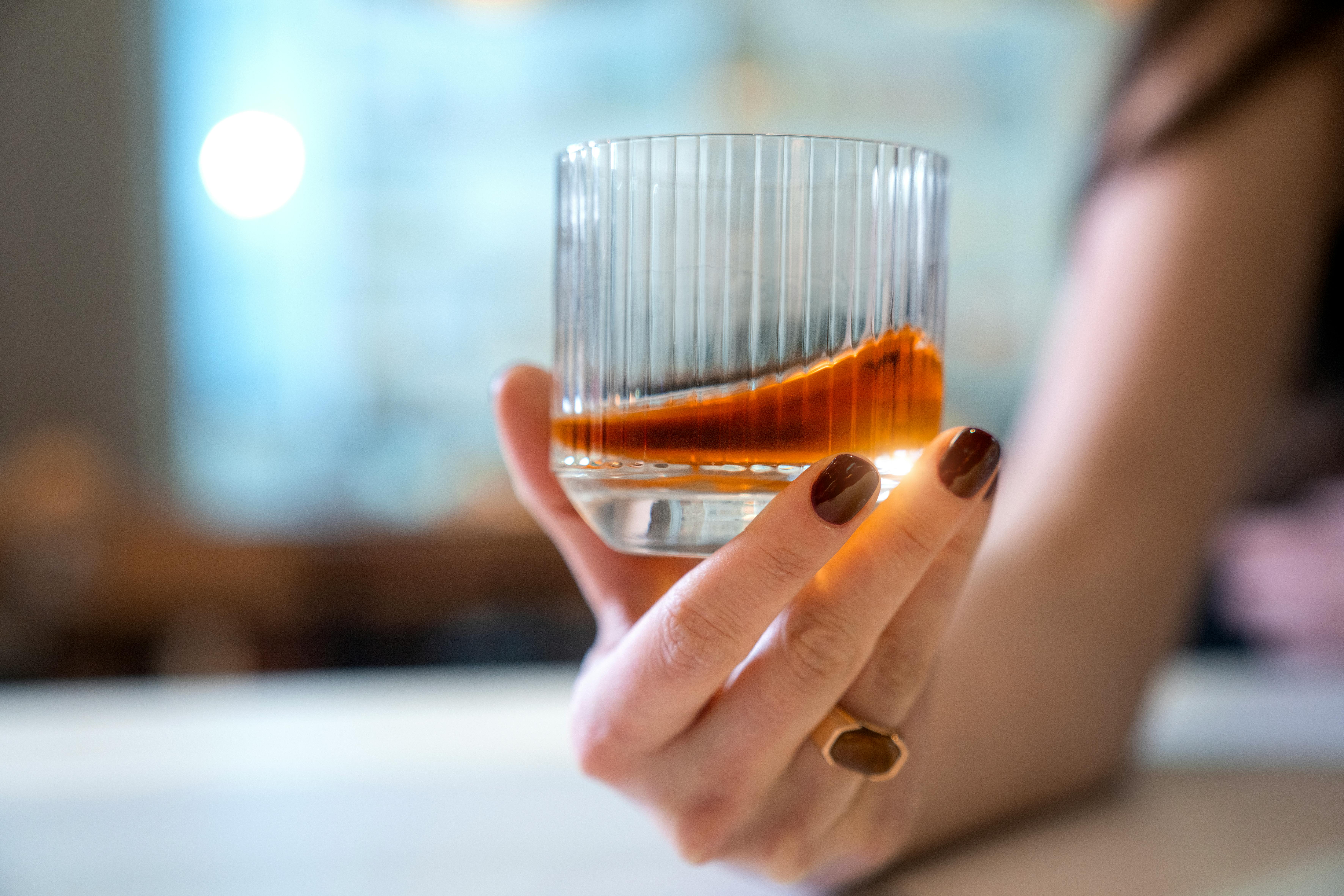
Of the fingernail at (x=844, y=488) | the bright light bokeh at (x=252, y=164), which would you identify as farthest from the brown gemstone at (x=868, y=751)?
the bright light bokeh at (x=252, y=164)

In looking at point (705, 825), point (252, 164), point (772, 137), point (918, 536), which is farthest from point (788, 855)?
point (252, 164)

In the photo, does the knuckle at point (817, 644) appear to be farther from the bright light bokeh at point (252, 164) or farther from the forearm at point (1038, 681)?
the bright light bokeh at point (252, 164)

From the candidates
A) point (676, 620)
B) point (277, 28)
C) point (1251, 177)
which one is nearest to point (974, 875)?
point (676, 620)

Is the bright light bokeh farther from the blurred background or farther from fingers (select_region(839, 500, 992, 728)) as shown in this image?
fingers (select_region(839, 500, 992, 728))

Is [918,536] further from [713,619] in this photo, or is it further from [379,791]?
[379,791]

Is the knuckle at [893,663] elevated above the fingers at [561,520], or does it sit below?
below

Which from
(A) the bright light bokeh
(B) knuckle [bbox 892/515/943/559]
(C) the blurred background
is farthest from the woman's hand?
(A) the bright light bokeh
